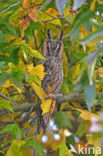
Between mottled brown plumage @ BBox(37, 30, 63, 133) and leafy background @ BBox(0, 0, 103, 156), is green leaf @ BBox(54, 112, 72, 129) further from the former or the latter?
mottled brown plumage @ BBox(37, 30, 63, 133)

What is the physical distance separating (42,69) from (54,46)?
0.98 metres

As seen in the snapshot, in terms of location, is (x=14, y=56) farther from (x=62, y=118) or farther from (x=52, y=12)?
(x=62, y=118)

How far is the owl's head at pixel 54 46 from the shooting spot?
2768 mm

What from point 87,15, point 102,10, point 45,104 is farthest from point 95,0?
point 45,104

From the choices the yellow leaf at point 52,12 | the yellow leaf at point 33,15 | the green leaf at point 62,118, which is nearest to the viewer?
the yellow leaf at point 33,15

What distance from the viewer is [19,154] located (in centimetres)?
196

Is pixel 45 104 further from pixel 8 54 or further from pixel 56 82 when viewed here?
pixel 56 82

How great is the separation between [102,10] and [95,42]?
15.6 inches

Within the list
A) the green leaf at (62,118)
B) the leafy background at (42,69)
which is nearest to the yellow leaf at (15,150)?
the leafy background at (42,69)

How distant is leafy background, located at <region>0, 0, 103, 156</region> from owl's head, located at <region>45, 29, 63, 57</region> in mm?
56

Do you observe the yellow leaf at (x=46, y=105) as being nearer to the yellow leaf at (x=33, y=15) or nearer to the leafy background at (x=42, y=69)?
the leafy background at (x=42, y=69)

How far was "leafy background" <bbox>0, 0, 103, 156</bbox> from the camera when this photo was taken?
1.10 m

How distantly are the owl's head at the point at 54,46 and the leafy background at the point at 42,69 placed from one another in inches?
2.2

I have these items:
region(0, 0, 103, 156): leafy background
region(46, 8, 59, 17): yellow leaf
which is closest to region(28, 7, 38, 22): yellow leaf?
region(0, 0, 103, 156): leafy background
